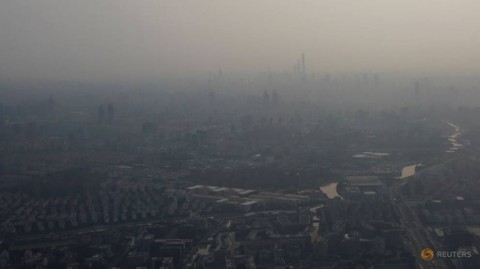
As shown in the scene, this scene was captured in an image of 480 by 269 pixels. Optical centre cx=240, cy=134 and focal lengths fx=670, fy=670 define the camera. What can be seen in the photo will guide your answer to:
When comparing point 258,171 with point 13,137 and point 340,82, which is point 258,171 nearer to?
point 13,137

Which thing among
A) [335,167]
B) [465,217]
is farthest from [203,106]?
[465,217]

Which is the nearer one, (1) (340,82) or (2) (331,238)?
(2) (331,238)

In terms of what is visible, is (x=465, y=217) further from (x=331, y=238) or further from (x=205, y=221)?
(x=205, y=221)

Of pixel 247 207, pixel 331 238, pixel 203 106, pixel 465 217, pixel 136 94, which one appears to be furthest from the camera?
pixel 136 94

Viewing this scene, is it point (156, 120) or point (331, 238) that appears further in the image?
point (156, 120)

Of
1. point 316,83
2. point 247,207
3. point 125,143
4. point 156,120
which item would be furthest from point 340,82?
point 247,207

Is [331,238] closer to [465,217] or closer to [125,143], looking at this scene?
[465,217]

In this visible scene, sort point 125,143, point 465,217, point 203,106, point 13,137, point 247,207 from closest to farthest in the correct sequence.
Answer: point 465,217
point 247,207
point 125,143
point 13,137
point 203,106

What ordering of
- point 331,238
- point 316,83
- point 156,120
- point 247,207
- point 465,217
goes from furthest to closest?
point 316,83 < point 156,120 < point 247,207 < point 465,217 < point 331,238

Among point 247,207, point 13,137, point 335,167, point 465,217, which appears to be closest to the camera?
point 465,217
